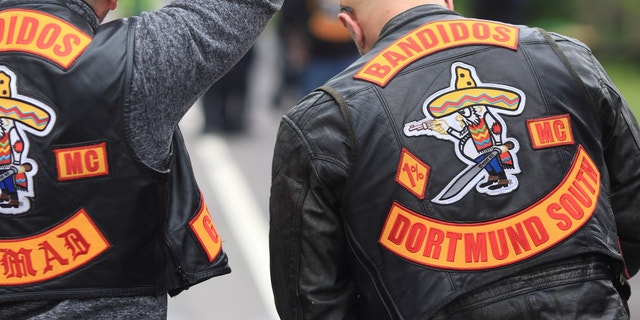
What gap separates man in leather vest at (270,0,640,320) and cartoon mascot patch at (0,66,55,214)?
0.60 meters

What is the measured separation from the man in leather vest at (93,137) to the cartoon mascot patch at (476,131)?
465 millimetres

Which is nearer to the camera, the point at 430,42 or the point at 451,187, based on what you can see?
the point at 451,187

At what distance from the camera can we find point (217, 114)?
12617mm

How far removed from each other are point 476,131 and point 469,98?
85 mm

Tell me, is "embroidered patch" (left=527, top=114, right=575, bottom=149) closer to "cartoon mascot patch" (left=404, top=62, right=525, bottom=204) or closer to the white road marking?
"cartoon mascot patch" (left=404, top=62, right=525, bottom=204)

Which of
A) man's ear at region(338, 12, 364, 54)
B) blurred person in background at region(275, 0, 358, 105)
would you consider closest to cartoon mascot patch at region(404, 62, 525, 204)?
man's ear at region(338, 12, 364, 54)

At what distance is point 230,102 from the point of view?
497 inches

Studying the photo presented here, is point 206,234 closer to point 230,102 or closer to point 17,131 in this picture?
point 17,131

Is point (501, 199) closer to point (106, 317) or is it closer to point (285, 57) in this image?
point (106, 317)

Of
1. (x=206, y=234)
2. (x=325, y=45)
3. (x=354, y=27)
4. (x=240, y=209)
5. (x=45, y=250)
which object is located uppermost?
(x=354, y=27)

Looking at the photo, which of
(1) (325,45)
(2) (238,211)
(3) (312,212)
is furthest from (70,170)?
(1) (325,45)

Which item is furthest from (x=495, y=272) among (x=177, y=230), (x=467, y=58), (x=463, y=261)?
(x=177, y=230)

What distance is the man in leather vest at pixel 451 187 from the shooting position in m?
2.89

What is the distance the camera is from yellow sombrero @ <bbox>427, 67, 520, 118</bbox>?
293cm
